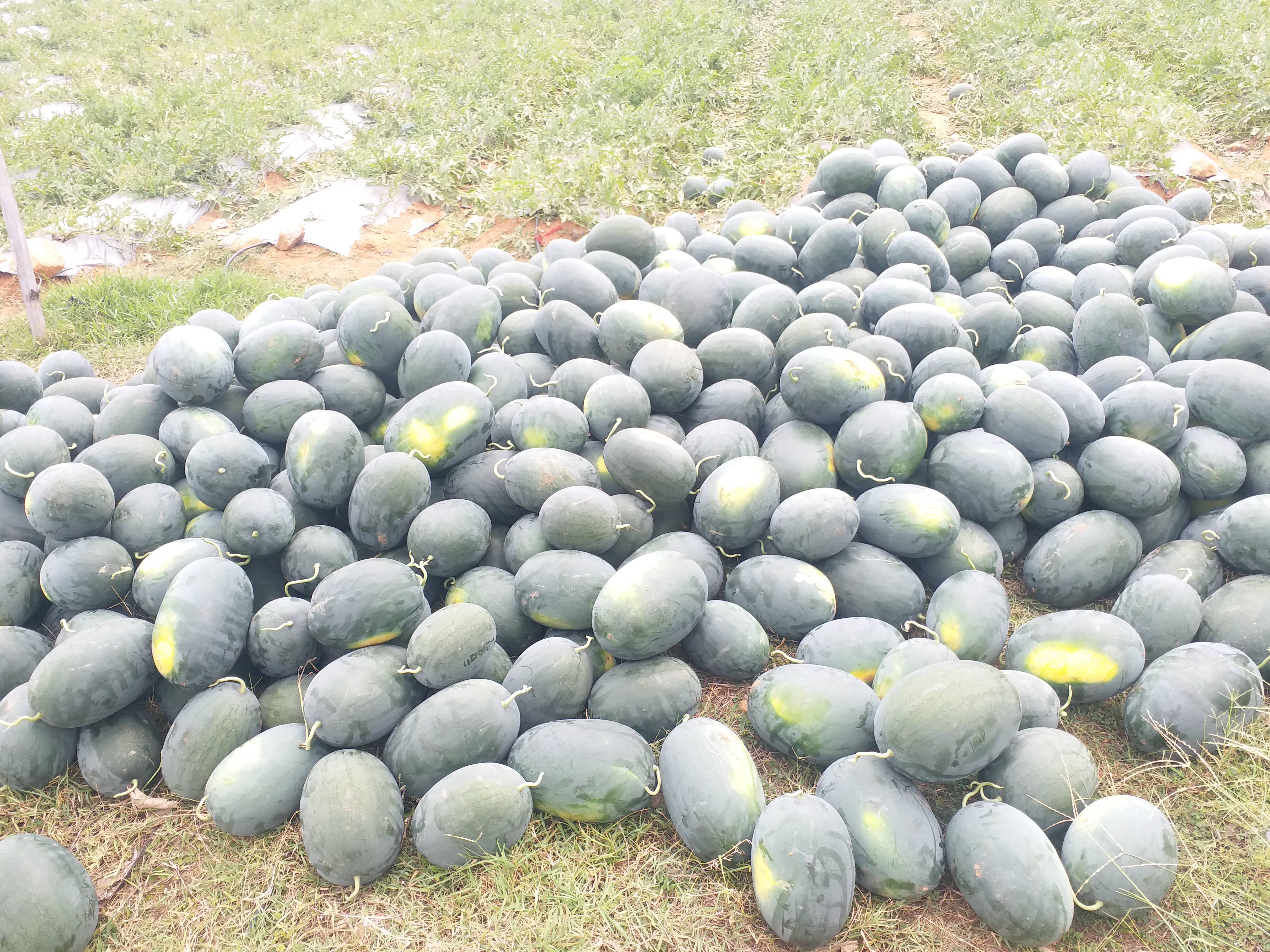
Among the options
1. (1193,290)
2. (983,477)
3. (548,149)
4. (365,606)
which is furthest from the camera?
(548,149)

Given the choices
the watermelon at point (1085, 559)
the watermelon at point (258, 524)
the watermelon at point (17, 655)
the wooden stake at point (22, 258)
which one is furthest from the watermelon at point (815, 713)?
the wooden stake at point (22, 258)

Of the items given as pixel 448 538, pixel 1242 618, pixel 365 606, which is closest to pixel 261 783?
pixel 365 606

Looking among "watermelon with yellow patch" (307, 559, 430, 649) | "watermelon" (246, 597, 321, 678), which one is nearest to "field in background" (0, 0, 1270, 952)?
"watermelon" (246, 597, 321, 678)

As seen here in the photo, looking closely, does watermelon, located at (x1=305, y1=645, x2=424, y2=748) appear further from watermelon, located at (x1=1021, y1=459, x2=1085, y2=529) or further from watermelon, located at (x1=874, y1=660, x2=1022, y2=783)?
watermelon, located at (x1=1021, y1=459, x2=1085, y2=529)

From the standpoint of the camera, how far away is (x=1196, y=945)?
1943 mm

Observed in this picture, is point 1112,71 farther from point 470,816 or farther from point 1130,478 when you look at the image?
point 470,816

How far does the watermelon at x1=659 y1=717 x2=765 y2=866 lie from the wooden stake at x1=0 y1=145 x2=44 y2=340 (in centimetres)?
523

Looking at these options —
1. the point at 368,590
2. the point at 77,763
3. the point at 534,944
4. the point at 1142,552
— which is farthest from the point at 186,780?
the point at 1142,552

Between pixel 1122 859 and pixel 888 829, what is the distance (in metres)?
0.57

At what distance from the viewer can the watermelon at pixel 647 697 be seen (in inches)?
95.9

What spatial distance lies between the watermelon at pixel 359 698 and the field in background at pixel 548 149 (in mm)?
318

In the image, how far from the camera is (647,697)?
2438mm

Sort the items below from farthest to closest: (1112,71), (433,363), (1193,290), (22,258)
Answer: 1. (1112,71)
2. (22,258)
3. (1193,290)
4. (433,363)

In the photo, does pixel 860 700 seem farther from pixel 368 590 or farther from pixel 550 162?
pixel 550 162
